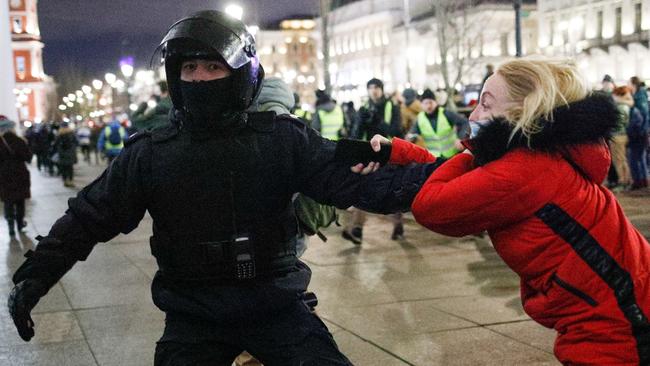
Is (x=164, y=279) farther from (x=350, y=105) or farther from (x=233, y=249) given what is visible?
(x=350, y=105)

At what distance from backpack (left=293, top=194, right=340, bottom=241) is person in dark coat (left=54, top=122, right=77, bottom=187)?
19.3 meters

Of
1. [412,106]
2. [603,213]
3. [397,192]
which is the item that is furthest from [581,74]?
[412,106]

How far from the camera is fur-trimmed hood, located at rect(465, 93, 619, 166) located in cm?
266

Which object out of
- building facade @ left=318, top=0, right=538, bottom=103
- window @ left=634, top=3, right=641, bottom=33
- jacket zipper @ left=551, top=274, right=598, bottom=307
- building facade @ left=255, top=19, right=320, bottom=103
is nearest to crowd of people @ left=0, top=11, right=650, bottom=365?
jacket zipper @ left=551, top=274, right=598, bottom=307

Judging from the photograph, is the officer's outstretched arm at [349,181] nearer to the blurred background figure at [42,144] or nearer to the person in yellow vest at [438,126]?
the person in yellow vest at [438,126]

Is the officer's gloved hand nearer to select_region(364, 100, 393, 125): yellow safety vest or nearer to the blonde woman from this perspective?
the blonde woman

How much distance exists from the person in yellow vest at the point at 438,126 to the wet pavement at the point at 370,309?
1.10m

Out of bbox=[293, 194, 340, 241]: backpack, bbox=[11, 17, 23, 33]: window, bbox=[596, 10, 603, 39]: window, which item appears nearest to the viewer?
bbox=[293, 194, 340, 241]: backpack

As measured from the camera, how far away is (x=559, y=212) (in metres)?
2.64

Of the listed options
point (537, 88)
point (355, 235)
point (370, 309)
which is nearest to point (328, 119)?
point (355, 235)

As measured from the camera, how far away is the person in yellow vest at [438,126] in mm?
10805

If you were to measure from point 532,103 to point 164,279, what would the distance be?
1.36 m

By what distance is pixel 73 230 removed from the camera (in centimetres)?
313

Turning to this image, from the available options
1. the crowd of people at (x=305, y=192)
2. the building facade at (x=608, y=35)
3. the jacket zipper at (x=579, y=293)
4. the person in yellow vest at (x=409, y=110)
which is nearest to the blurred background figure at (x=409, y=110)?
the person in yellow vest at (x=409, y=110)
